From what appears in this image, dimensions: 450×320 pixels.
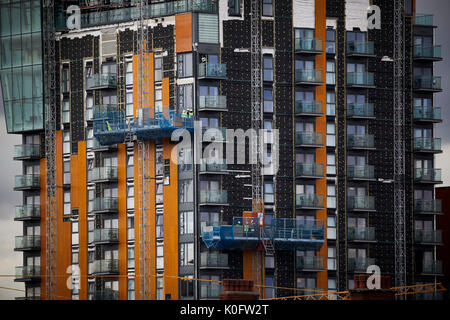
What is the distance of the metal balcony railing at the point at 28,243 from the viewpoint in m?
169

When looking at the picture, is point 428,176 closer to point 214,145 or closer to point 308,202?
point 308,202

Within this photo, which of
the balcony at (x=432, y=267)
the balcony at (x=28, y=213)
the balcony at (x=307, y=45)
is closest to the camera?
the balcony at (x=307, y=45)

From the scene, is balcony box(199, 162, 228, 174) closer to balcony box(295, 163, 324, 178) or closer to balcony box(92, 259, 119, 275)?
balcony box(295, 163, 324, 178)

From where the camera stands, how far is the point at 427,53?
553ft

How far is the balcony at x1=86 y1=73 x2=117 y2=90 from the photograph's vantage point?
165m

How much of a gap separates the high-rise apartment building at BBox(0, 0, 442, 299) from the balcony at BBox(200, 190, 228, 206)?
0.22m

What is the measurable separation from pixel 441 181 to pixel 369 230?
951 centimetres

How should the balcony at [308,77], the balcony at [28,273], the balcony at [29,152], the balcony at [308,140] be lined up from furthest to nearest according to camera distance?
the balcony at [29,152], the balcony at [28,273], the balcony at [308,77], the balcony at [308,140]

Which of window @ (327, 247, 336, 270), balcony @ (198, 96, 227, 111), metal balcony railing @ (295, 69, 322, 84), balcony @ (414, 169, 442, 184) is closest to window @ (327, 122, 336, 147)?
metal balcony railing @ (295, 69, 322, 84)

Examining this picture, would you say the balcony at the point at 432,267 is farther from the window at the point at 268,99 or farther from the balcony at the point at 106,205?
the balcony at the point at 106,205

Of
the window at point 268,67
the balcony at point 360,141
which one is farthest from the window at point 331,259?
the window at point 268,67

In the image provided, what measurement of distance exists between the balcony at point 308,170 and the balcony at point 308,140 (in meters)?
1.88
